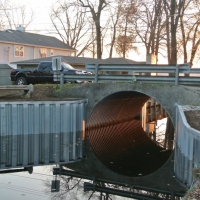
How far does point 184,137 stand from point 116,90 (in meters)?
6.03

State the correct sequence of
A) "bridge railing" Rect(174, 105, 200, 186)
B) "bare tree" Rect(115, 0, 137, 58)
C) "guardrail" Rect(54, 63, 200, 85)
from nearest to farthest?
1. "bridge railing" Rect(174, 105, 200, 186)
2. "guardrail" Rect(54, 63, 200, 85)
3. "bare tree" Rect(115, 0, 137, 58)

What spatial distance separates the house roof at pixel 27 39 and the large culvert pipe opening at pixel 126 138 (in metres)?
22.2

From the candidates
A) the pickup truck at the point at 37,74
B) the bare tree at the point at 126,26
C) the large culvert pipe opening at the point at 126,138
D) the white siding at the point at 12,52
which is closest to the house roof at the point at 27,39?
the white siding at the point at 12,52

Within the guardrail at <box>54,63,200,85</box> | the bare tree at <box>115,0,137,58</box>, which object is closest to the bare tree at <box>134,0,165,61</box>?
the bare tree at <box>115,0,137,58</box>

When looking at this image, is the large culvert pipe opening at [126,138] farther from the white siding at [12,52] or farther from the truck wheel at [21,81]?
the white siding at [12,52]

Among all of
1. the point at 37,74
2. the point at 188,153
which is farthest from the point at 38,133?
the point at 37,74

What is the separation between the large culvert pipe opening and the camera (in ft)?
52.4

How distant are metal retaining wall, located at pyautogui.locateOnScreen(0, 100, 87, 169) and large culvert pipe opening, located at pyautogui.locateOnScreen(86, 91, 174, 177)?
2161 millimetres

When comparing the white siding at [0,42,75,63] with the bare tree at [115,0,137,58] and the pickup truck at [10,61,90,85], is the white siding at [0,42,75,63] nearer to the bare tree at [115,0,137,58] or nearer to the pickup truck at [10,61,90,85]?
the bare tree at [115,0,137,58]

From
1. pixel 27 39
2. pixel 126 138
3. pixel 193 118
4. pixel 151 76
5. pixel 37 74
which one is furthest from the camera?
pixel 27 39

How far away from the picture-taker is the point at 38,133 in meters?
14.8

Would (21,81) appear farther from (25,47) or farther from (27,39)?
(27,39)

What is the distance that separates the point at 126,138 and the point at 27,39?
3038cm

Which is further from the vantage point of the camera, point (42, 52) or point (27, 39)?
point (42, 52)
